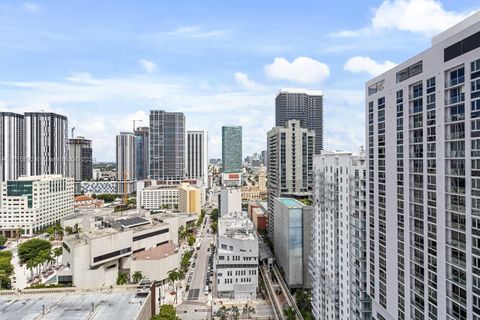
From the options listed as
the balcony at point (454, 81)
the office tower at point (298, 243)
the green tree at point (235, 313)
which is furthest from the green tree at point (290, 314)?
the balcony at point (454, 81)

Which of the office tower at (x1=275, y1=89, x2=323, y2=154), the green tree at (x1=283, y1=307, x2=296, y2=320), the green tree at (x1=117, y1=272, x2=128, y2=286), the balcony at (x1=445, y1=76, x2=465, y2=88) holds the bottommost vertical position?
the green tree at (x1=283, y1=307, x2=296, y2=320)

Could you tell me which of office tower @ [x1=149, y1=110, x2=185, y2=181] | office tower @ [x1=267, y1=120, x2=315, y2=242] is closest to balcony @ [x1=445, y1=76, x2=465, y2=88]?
office tower @ [x1=267, y1=120, x2=315, y2=242]

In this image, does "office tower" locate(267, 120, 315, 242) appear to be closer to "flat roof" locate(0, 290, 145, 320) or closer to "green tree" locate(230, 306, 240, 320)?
"green tree" locate(230, 306, 240, 320)

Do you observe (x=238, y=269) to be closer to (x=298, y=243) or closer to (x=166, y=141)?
(x=298, y=243)

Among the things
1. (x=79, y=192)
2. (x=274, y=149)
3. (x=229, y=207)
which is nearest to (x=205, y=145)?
(x=79, y=192)

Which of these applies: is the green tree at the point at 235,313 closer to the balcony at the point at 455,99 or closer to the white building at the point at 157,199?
the balcony at the point at 455,99

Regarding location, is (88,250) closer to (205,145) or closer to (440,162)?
(440,162)
